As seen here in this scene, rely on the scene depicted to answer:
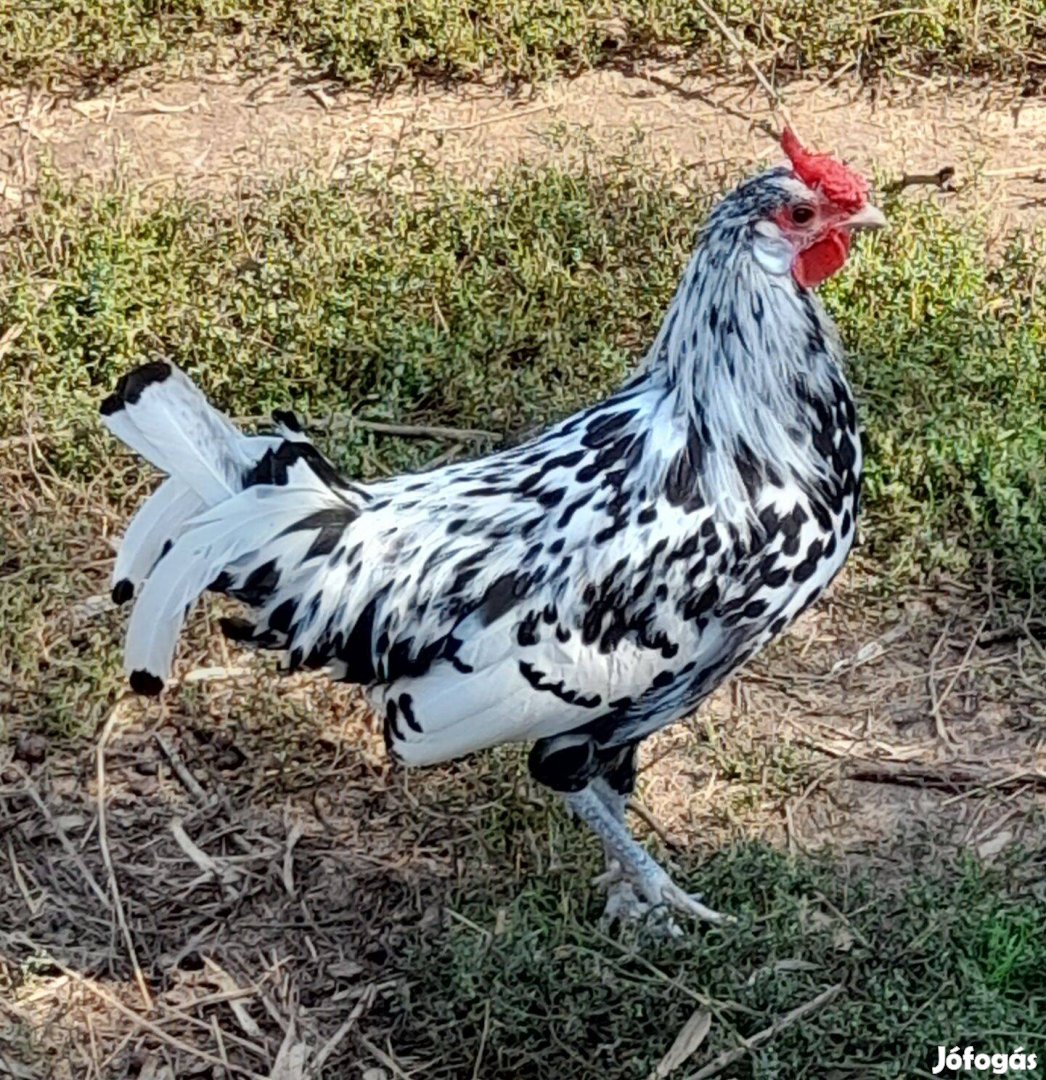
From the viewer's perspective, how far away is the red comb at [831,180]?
3102mm

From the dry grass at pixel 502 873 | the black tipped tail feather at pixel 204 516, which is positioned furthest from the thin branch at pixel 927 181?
the black tipped tail feather at pixel 204 516

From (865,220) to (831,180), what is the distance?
0.11 meters

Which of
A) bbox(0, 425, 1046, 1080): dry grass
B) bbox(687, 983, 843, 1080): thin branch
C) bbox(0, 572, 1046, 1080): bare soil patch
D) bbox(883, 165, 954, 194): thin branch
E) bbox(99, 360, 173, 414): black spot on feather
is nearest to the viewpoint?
bbox(99, 360, 173, 414): black spot on feather

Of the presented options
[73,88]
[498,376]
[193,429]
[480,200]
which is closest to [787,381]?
[193,429]

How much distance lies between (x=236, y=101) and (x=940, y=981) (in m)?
3.64

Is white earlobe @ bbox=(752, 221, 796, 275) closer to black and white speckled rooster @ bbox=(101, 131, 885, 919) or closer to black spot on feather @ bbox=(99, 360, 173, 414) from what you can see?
black and white speckled rooster @ bbox=(101, 131, 885, 919)

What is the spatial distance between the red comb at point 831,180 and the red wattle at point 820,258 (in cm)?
6

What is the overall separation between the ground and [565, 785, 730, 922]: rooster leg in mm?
76

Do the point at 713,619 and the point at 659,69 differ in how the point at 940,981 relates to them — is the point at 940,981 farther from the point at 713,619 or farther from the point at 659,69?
the point at 659,69

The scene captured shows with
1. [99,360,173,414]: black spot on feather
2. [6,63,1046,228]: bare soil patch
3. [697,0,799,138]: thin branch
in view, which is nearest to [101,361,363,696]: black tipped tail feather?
[99,360,173,414]: black spot on feather

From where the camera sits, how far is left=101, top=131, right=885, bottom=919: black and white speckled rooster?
122 inches

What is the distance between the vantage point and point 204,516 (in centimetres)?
309

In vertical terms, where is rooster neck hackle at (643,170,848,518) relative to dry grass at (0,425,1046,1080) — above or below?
above

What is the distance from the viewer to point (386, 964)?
3578 mm
